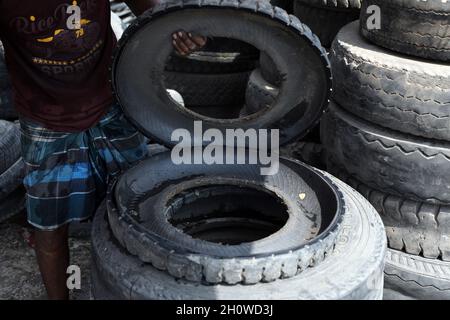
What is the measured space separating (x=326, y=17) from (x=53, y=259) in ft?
7.08

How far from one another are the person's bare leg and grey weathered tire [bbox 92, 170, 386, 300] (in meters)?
0.44

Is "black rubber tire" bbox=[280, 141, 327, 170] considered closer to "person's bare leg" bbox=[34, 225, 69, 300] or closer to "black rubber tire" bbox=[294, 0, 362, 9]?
"black rubber tire" bbox=[294, 0, 362, 9]

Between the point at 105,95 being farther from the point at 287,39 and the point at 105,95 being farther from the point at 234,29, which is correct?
the point at 287,39

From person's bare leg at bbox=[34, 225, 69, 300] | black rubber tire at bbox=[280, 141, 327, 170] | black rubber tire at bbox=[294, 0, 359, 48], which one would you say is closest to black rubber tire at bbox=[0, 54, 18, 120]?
person's bare leg at bbox=[34, 225, 69, 300]

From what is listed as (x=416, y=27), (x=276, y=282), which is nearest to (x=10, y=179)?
(x=276, y=282)

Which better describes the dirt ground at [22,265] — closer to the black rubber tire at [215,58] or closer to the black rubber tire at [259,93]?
the black rubber tire at [259,93]

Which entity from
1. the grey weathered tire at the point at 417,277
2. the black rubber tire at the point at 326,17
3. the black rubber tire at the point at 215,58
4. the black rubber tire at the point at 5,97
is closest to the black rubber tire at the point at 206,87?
the black rubber tire at the point at 215,58

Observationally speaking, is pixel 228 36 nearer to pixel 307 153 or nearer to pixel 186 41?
pixel 186 41

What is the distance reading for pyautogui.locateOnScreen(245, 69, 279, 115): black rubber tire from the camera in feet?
9.91

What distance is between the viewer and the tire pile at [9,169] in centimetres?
297

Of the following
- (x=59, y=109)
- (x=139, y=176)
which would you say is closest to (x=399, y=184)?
(x=139, y=176)

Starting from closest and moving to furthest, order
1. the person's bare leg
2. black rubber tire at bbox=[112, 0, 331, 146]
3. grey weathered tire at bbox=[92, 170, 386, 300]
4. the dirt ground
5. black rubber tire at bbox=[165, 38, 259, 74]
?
grey weathered tire at bbox=[92, 170, 386, 300] → black rubber tire at bbox=[112, 0, 331, 146] → the person's bare leg → the dirt ground → black rubber tire at bbox=[165, 38, 259, 74]

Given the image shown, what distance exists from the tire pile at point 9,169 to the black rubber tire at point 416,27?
215 cm

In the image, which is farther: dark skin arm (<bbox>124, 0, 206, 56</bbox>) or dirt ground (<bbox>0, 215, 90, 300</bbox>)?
dirt ground (<bbox>0, 215, 90, 300</bbox>)
